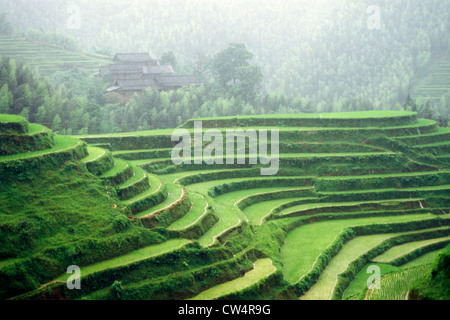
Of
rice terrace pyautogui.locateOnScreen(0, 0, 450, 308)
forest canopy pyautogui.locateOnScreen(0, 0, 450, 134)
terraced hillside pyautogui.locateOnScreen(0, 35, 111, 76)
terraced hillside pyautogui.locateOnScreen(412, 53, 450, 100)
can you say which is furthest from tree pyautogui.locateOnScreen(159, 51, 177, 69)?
terraced hillside pyautogui.locateOnScreen(412, 53, 450, 100)

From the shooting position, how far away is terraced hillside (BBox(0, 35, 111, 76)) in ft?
173

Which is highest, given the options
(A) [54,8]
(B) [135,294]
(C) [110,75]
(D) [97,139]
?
(A) [54,8]

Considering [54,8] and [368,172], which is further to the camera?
[54,8]

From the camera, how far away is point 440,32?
6431 centimetres

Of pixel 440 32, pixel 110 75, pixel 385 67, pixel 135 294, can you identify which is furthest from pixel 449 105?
pixel 135 294

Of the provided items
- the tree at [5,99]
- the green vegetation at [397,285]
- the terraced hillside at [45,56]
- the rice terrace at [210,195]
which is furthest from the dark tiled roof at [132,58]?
the green vegetation at [397,285]

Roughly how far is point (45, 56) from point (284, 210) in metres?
43.6

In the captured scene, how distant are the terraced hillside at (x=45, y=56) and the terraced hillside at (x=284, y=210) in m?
30.0

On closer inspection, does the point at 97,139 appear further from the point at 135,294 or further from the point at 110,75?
the point at 110,75

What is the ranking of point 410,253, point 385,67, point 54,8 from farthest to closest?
1. point 54,8
2. point 385,67
3. point 410,253

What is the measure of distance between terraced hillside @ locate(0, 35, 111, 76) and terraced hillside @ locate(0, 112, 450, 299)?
29981mm

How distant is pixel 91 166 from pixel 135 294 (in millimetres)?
5640

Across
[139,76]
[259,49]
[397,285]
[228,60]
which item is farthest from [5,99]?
[259,49]

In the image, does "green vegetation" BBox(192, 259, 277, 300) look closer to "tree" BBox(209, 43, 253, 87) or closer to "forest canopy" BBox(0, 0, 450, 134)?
"forest canopy" BBox(0, 0, 450, 134)
